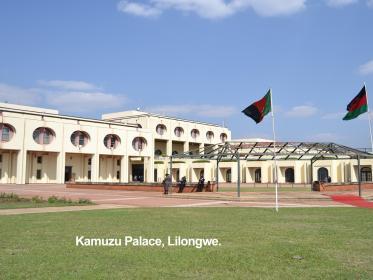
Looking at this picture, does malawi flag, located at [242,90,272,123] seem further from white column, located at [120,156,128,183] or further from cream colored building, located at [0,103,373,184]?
white column, located at [120,156,128,183]

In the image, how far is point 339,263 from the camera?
709 cm

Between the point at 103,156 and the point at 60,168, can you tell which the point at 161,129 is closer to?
the point at 103,156

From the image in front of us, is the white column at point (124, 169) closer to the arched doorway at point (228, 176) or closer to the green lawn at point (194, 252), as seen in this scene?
the arched doorway at point (228, 176)

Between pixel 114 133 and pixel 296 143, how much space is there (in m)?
41.0

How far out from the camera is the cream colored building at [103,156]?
54.6m

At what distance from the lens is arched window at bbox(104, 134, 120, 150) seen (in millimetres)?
64812

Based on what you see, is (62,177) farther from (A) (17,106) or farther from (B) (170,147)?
(B) (170,147)

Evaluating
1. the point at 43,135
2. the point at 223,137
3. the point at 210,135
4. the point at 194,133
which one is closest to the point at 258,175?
the point at 194,133

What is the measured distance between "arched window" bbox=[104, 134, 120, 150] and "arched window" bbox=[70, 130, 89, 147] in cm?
374

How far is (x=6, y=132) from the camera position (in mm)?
52594

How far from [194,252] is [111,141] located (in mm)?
59010

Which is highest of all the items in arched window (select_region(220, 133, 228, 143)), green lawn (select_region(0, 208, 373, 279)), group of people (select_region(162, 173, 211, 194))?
arched window (select_region(220, 133, 228, 143))

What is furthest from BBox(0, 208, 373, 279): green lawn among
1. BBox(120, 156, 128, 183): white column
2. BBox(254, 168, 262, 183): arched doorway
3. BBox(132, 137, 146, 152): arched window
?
BBox(132, 137, 146, 152): arched window

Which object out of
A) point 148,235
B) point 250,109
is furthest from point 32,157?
point 148,235
